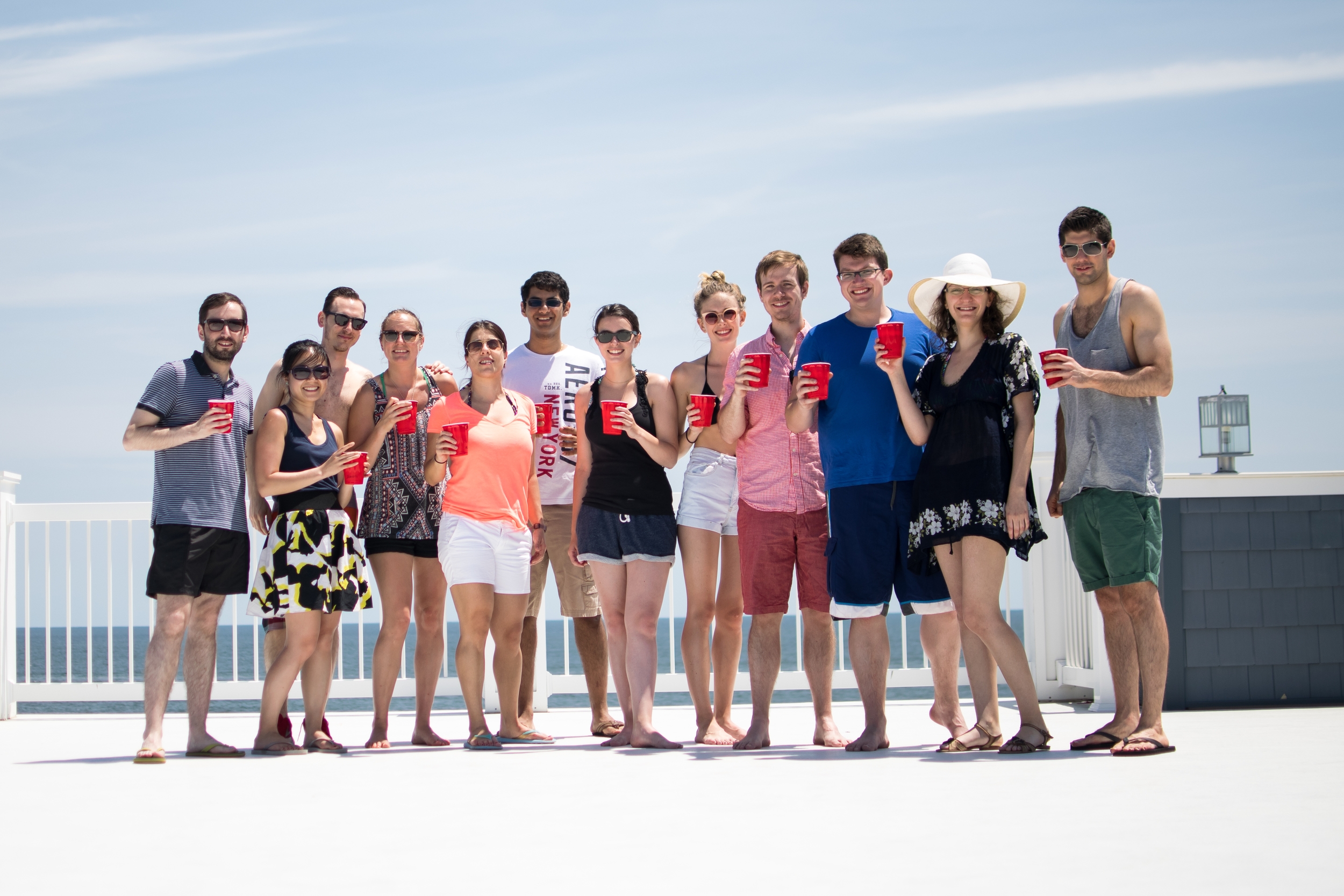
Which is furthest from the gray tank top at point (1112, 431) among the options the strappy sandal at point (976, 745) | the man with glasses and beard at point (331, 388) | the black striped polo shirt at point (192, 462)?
the black striped polo shirt at point (192, 462)

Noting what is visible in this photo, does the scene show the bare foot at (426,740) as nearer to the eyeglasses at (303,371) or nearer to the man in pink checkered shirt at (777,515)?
the man in pink checkered shirt at (777,515)

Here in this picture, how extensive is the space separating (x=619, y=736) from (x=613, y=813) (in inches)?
65.5

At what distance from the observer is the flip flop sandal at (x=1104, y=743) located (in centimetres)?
388

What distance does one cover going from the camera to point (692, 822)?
8.95ft

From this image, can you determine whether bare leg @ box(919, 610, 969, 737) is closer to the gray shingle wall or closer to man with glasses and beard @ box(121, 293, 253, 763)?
the gray shingle wall

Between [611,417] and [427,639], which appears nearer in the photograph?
[611,417]

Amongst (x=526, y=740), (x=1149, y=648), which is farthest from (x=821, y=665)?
(x=526, y=740)

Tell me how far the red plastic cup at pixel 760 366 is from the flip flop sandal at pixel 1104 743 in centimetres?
160

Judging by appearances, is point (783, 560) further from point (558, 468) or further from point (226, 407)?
point (226, 407)

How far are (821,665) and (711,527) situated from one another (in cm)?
66

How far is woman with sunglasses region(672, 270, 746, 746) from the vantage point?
4.49 metres

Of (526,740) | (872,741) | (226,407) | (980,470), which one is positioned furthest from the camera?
(526,740)

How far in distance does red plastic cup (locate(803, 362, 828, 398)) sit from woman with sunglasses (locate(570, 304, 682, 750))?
702 mm

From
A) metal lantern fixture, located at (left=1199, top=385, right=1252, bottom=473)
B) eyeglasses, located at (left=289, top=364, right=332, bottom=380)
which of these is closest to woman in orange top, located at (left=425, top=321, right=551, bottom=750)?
eyeglasses, located at (left=289, top=364, right=332, bottom=380)
